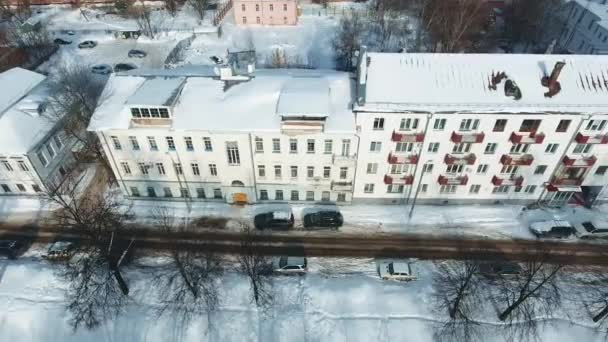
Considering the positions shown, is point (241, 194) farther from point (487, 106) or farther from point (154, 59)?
point (154, 59)

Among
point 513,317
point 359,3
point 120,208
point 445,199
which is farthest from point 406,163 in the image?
point 359,3

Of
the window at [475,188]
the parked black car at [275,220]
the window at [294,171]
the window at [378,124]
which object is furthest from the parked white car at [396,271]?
the window at [378,124]

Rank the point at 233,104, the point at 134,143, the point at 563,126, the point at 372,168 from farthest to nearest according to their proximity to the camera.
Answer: the point at 372,168 < the point at 134,143 < the point at 233,104 < the point at 563,126

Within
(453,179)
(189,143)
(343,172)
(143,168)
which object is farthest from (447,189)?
(143,168)

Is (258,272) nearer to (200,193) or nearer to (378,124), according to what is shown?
(200,193)

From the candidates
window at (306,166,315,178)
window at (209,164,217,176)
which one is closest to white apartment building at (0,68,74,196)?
window at (209,164,217,176)

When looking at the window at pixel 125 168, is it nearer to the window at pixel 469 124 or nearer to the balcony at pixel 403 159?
the balcony at pixel 403 159
